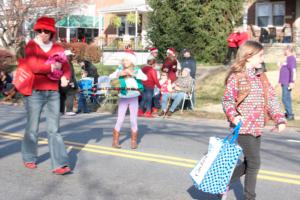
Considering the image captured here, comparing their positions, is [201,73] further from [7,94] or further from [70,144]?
[70,144]

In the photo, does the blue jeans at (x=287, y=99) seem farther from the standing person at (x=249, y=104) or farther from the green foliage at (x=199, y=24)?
the green foliage at (x=199, y=24)

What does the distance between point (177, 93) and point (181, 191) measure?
29.8 ft

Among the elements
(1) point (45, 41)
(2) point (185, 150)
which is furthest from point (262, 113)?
(2) point (185, 150)

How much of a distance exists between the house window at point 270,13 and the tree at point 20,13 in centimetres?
1141

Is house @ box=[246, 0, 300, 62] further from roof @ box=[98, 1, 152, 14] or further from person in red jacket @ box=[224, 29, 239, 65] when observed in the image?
roof @ box=[98, 1, 152, 14]

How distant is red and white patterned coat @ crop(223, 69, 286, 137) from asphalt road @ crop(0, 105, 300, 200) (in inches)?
45.4

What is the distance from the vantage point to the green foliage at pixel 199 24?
23.6m

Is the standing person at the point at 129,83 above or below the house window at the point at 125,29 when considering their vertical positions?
below

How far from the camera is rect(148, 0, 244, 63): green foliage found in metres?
23.6

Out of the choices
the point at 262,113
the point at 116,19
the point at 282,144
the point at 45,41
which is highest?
the point at 116,19

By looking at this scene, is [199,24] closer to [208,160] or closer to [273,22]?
[273,22]

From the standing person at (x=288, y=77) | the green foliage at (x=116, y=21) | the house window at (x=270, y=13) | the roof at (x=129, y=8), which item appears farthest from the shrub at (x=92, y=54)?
the standing person at (x=288, y=77)

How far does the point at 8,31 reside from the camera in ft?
100

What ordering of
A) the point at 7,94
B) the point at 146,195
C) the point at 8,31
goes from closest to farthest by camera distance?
the point at 146,195 → the point at 7,94 → the point at 8,31
